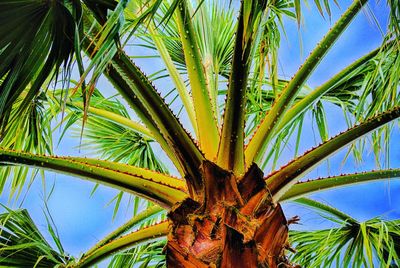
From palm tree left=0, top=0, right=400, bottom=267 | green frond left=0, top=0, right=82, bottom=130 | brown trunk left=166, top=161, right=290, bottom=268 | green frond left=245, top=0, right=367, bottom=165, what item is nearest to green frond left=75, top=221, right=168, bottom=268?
palm tree left=0, top=0, right=400, bottom=267

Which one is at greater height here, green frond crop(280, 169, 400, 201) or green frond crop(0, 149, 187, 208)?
green frond crop(280, 169, 400, 201)

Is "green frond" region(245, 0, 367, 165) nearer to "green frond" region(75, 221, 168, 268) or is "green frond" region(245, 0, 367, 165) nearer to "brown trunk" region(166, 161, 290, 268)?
"brown trunk" region(166, 161, 290, 268)

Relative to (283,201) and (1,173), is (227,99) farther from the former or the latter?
(1,173)

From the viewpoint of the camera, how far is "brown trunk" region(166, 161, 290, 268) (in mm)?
2141

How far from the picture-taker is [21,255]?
11.5 ft

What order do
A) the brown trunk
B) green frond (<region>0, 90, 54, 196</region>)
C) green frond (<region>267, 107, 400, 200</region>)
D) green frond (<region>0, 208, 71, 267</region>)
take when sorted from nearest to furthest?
1. the brown trunk
2. green frond (<region>267, 107, 400, 200</region>)
3. green frond (<region>0, 208, 71, 267</region>)
4. green frond (<region>0, 90, 54, 196</region>)

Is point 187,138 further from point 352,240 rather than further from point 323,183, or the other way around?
point 352,240

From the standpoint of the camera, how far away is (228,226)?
2.16 meters

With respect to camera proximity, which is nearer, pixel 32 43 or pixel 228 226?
pixel 228 226

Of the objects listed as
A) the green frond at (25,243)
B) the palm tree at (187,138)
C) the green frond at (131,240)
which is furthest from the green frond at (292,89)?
the green frond at (25,243)

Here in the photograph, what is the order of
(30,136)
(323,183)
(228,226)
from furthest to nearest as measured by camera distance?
(30,136) < (323,183) < (228,226)

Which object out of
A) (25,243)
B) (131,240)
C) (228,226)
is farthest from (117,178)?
(25,243)

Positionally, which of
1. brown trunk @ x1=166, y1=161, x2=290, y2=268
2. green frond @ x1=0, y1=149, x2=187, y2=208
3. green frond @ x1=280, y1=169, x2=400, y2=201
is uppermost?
green frond @ x1=280, y1=169, x2=400, y2=201

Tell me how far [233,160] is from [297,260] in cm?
179
